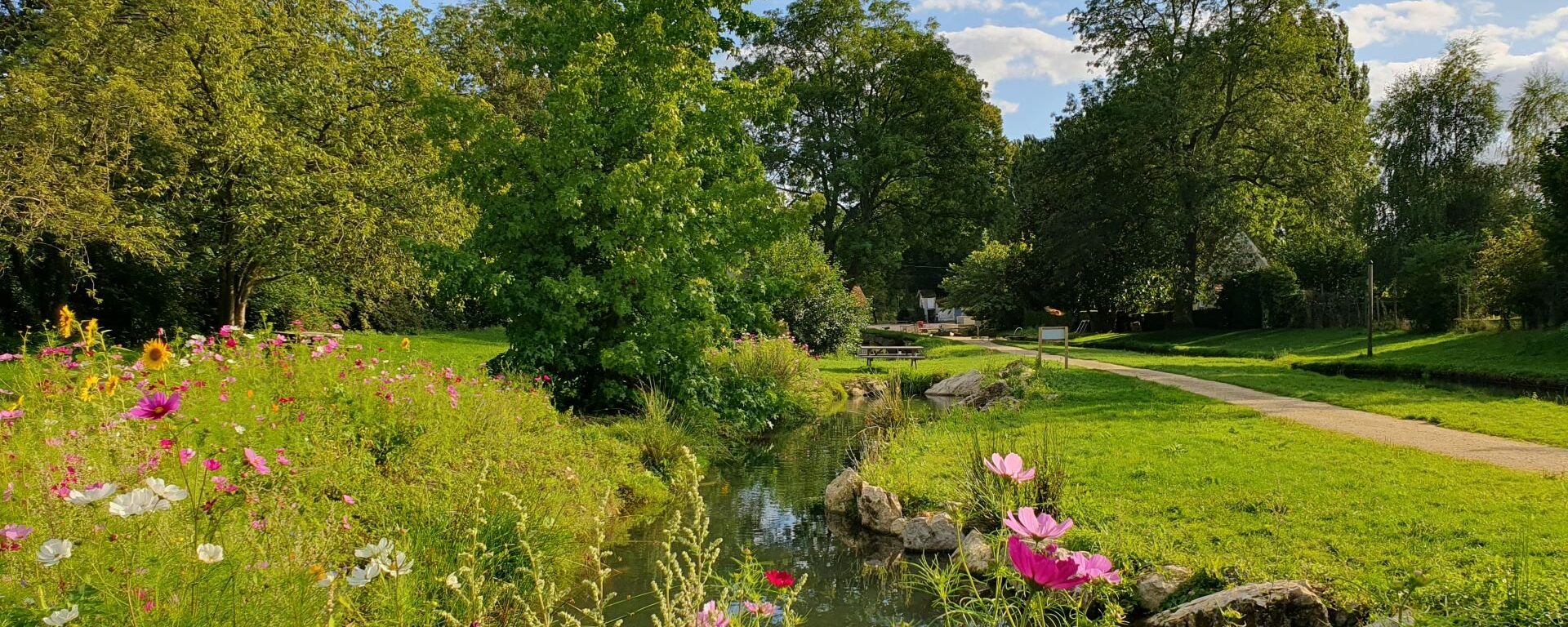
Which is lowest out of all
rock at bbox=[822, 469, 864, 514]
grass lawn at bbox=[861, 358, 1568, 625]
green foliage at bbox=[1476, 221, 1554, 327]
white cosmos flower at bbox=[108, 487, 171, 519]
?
rock at bbox=[822, 469, 864, 514]

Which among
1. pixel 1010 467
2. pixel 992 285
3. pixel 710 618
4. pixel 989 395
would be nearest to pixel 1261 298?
pixel 992 285

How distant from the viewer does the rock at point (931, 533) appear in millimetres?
5967

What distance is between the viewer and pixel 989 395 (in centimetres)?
1312

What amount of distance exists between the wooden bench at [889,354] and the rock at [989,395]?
5.21 meters

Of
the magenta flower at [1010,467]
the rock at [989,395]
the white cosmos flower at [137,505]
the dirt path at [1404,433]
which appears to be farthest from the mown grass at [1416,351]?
the white cosmos flower at [137,505]

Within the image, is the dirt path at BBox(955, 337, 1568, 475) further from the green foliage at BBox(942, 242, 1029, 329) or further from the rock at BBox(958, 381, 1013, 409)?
the green foliage at BBox(942, 242, 1029, 329)

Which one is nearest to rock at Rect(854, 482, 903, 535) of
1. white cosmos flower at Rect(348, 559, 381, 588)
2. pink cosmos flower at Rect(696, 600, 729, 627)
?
pink cosmos flower at Rect(696, 600, 729, 627)

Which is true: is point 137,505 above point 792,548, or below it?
above

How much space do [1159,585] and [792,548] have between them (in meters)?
2.71

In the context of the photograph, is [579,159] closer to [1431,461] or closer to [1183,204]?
[1431,461]

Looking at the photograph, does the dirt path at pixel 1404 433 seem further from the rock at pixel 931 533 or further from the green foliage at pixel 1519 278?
the green foliage at pixel 1519 278

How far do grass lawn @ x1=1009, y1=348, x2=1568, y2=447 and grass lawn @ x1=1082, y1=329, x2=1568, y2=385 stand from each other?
1.32 metres

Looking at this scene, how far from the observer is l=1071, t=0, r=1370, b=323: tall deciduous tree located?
2445 centimetres

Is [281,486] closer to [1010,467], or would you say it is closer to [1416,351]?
[1010,467]
